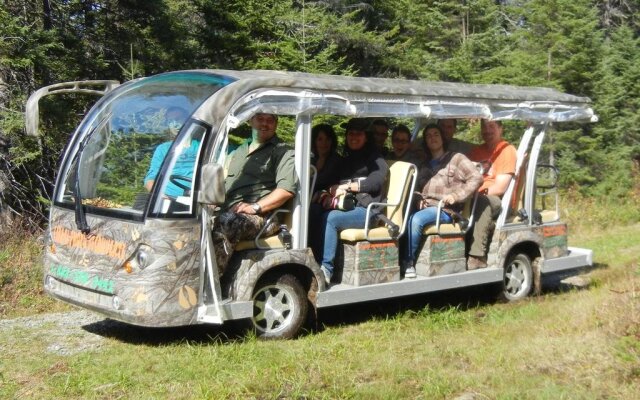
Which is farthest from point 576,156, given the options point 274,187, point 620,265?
point 274,187

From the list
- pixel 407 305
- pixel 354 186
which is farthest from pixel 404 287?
pixel 354 186

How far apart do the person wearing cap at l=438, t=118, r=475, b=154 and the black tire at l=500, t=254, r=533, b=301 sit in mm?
1457

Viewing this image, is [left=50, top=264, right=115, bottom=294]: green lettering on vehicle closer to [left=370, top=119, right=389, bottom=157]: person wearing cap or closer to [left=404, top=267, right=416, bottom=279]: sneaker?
[left=404, top=267, right=416, bottom=279]: sneaker

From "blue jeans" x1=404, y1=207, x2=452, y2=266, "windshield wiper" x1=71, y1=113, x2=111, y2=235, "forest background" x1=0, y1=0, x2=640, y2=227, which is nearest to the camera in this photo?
"windshield wiper" x1=71, y1=113, x2=111, y2=235

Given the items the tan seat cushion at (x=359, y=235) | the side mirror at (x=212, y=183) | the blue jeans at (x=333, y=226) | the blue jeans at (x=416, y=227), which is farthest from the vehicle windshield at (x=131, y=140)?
the blue jeans at (x=416, y=227)

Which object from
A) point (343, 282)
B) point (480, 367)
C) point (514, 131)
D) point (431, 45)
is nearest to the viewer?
point (480, 367)

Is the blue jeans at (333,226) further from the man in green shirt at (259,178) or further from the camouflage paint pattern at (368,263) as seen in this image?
the man in green shirt at (259,178)

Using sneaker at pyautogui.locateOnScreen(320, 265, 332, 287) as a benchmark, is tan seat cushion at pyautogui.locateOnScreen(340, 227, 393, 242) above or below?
above

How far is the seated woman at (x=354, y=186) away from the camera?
8180 millimetres

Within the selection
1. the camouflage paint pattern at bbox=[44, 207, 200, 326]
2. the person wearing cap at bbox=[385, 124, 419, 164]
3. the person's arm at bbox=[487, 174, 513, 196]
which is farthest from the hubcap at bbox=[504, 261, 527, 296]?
the camouflage paint pattern at bbox=[44, 207, 200, 326]

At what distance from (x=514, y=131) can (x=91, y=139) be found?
1336cm

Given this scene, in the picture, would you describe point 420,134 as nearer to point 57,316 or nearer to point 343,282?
point 343,282

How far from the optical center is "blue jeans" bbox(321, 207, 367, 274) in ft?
26.7

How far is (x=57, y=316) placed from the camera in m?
8.48
